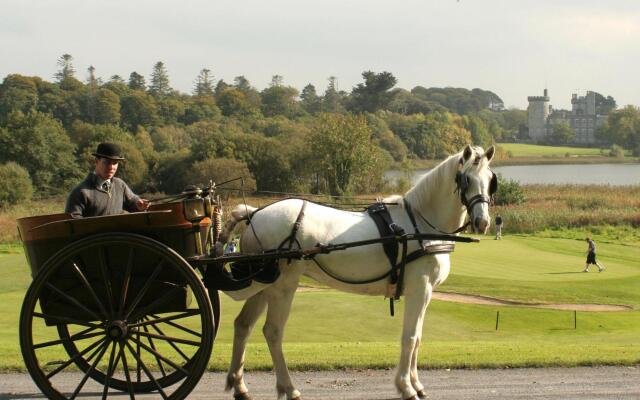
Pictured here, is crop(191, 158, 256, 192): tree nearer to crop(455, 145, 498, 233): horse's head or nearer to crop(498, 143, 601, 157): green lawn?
crop(455, 145, 498, 233): horse's head

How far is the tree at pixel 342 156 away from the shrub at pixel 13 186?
24.5 metres

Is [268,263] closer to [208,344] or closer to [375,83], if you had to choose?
[208,344]

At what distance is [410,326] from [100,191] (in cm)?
318

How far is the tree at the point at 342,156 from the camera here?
2923 inches

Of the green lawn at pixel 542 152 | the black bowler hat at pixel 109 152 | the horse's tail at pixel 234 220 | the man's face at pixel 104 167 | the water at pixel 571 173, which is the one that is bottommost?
the water at pixel 571 173

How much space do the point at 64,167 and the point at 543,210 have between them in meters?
42.2

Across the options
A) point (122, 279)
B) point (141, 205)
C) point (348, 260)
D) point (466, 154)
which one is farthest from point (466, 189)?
point (122, 279)

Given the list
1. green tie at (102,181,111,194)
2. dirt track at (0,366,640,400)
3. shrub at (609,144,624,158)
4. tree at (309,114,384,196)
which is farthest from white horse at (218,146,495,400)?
shrub at (609,144,624,158)

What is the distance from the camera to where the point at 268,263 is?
7801 millimetres

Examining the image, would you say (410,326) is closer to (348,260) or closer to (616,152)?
(348,260)

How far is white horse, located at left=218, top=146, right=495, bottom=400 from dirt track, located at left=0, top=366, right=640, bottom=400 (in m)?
0.55

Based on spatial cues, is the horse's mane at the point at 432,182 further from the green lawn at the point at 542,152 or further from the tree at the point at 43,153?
the green lawn at the point at 542,152

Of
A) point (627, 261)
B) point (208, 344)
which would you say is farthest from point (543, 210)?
point (208, 344)

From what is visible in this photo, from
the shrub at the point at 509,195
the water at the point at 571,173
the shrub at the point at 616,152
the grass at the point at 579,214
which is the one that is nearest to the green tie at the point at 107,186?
the grass at the point at 579,214
